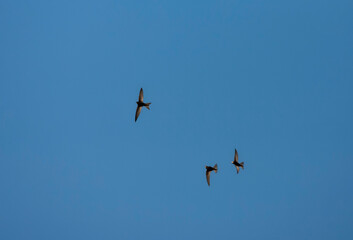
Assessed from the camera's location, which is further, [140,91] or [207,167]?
[207,167]

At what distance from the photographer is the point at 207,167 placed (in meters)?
59.6

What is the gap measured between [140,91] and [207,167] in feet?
53.1

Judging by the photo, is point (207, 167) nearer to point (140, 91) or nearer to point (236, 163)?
point (236, 163)

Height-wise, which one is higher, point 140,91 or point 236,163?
point 140,91

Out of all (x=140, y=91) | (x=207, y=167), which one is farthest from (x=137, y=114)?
(x=207, y=167)

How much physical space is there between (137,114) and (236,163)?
17.0 metres

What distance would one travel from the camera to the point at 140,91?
180 ft

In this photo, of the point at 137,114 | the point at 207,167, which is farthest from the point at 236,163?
the point at 137,114

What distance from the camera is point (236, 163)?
5828cm

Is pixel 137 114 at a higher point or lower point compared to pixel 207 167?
higher

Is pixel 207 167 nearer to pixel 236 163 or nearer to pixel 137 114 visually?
pixel 236 163

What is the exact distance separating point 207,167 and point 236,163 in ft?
15.2

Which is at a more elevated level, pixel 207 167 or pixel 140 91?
pixel 140 91
